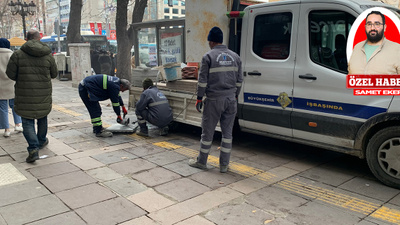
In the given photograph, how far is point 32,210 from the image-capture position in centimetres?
343

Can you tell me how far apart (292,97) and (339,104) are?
25.1 inches

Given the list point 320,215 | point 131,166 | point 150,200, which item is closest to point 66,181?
point 131,166

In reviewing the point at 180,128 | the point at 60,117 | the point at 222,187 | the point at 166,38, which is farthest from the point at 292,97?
the point at 60,117

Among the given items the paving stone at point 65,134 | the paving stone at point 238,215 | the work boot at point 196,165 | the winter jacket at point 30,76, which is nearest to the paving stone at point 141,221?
the paving stone at point 238,215

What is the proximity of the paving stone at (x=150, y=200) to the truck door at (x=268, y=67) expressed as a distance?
200 cm

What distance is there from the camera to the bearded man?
12.7 ft

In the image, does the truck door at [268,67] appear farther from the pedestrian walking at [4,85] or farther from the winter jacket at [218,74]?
the pedestrian walking at [4,85]

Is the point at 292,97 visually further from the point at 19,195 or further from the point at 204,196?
the point at 19,195

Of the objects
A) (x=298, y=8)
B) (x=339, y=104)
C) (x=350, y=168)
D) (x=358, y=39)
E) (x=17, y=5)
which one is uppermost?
(x=17, y=5)

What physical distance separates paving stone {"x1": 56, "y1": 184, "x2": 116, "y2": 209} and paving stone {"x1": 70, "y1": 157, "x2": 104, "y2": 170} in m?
0.71

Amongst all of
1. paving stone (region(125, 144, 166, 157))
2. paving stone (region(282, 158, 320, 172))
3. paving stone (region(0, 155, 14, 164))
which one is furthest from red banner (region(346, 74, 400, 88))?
paving stone (region(0, 155, 14, 164))

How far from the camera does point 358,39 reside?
408 cm

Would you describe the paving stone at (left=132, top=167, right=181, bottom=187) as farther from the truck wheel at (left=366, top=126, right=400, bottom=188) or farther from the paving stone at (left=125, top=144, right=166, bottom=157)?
the truck wheel at (left=366, top=126, right=400, bottom=188)

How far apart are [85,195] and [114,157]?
Result: 1.41 metres
